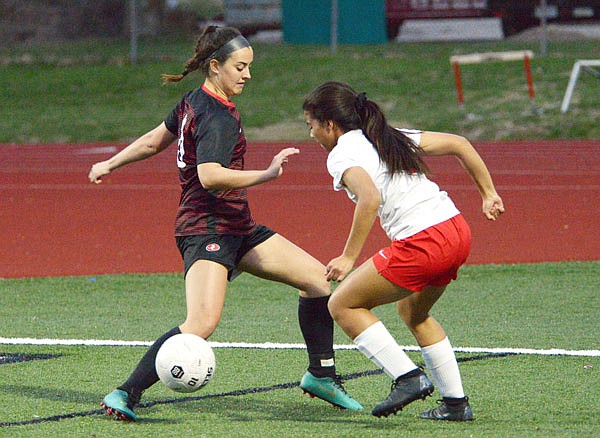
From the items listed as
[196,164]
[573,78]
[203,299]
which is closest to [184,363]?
[203,299]

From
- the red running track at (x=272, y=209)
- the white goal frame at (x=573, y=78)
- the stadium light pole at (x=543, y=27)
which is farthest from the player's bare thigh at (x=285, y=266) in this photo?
the stadium light pole at (x=543, y=27)

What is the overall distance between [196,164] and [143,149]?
0.55m

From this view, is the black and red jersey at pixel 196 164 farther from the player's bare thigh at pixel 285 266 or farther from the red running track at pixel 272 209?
the red running track at pixel 272 209

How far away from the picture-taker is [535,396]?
5.88 meters

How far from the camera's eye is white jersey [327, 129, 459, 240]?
5.23 meters

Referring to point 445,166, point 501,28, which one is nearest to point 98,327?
point 445,166

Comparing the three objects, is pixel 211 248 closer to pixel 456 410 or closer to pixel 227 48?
pixel 227 48

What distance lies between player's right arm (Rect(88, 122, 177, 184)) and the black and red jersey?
23 cm

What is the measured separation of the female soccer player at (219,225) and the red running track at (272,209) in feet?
15.4

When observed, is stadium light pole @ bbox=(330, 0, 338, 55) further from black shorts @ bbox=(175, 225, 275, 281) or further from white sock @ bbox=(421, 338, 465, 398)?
white sock @ bbox=(421, 338, 465, 398)

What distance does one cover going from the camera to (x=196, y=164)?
5.66 metres

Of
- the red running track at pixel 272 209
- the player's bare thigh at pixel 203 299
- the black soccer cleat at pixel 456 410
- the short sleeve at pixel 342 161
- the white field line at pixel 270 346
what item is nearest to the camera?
the short sleeve at pixel 342 161

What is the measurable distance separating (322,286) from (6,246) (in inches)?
260

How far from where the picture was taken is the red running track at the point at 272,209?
36.7ft
